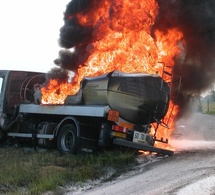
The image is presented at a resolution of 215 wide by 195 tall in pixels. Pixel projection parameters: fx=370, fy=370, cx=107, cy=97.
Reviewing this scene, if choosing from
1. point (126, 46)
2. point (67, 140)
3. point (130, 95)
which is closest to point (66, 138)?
point (67, 140)

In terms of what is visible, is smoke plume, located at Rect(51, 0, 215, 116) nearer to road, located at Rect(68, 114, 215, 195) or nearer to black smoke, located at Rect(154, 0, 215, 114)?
black smoke, located at Rect(154, 0, 215, 114)

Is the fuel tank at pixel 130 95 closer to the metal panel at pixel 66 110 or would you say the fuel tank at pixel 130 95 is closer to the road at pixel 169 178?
the metal panel at pixel 66 110

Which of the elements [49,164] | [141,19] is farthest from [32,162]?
[141,19]

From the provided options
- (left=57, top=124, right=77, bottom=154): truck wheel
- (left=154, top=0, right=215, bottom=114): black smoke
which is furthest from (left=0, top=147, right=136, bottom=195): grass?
(left=154, top=0, right=215, bottom=114): black smoke

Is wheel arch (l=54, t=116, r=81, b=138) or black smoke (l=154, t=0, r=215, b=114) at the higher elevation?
black smoke (l=154, t=0, r=215, b=114)

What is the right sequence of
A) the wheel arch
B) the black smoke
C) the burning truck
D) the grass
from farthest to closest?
the black smoke, the wheel arch, the burning truck, the grass

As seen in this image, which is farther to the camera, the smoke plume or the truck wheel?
the smoke plume

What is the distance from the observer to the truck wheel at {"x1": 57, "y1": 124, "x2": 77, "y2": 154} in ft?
33.1

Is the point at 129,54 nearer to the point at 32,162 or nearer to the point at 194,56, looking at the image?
the point at 194,56

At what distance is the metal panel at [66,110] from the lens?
9172 millimetres

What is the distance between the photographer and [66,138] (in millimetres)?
10430

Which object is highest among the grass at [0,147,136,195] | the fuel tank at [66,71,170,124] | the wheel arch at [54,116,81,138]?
the fuel tank at [66,71,170,124]

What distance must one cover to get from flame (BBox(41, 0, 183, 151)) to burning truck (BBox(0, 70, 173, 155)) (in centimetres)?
102

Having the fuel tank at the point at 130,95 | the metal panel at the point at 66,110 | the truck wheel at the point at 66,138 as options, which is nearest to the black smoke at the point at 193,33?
the fuel tank at the point at 130,95
